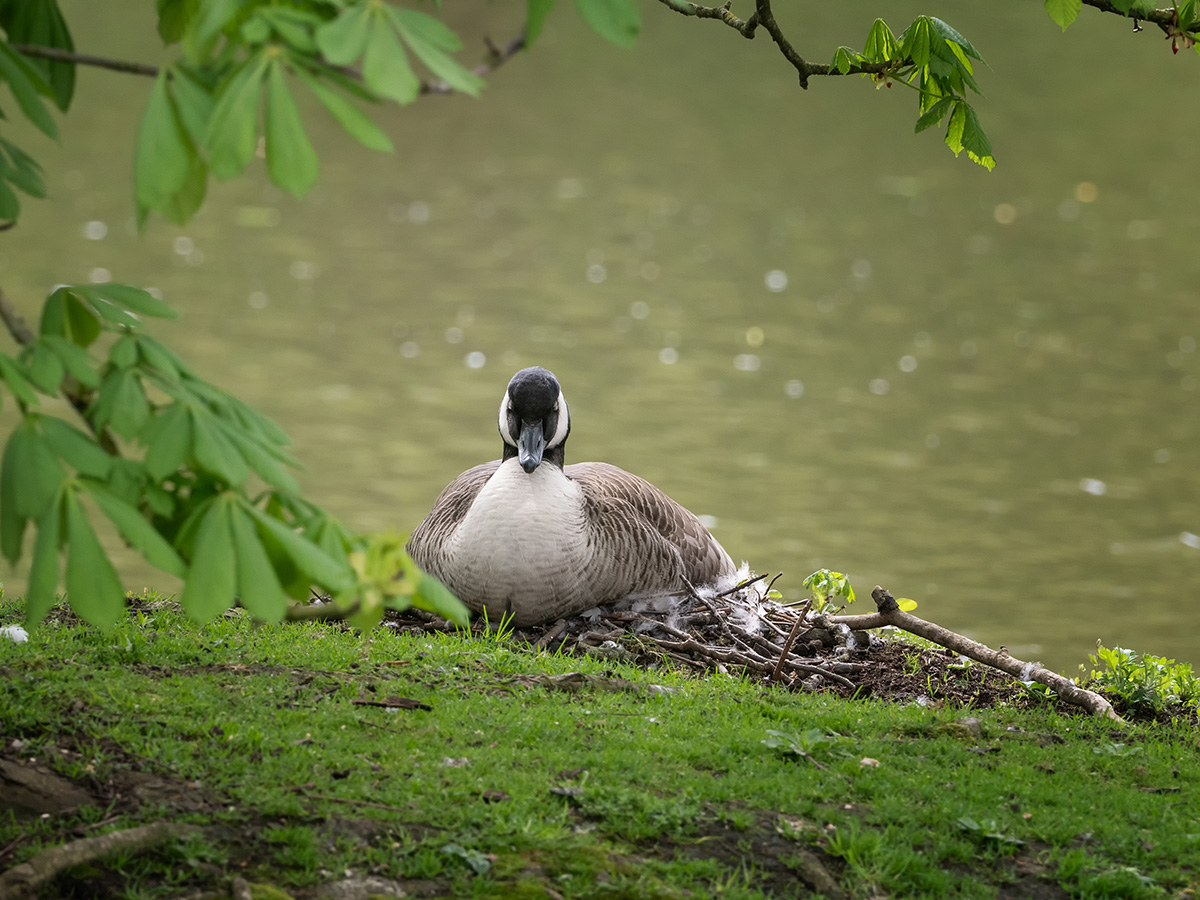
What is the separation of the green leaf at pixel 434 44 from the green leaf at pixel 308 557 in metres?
1.12

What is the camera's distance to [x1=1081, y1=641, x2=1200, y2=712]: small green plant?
7094 millimetres

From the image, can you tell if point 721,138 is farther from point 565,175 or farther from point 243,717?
point 243,717

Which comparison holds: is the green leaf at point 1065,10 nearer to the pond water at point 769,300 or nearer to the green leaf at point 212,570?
the green leaf at point 212,570

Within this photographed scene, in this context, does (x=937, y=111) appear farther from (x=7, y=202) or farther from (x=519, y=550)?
(x=7, y=202)

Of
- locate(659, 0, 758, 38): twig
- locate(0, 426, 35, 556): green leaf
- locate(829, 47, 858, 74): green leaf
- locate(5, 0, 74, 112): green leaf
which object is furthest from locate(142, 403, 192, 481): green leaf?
locate(829, 47, 858, 74): green leaf

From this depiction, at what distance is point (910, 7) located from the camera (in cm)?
3778

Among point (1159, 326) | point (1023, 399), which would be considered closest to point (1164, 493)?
point (1023, 399)

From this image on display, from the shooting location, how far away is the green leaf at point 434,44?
9.12ft

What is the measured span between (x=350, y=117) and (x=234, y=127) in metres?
0.25

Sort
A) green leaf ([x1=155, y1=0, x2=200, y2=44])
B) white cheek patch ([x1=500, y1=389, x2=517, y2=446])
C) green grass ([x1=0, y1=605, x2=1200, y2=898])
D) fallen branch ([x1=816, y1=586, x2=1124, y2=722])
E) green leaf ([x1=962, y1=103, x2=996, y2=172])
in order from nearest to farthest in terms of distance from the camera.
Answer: green leaf ([x1=155, y1=0, x2=200, y2=44]) < green grass ([x1=0, y1=605, x2=1200, y2=898]) < green leaf ([x1=962, y1=103, x2=996, y2=172]) < fallen branch ([x1=816, y1=586, x2=1124, y2=722]) < white cheek patch ([x1=500, y1=389, x2=517, y2=446])

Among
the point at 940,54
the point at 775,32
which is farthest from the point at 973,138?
the point at 775,32

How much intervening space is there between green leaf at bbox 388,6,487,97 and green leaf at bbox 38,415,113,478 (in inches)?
48.7

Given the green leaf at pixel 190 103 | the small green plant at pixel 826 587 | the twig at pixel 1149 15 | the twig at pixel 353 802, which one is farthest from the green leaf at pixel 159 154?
the small green plant at pixel 826 587

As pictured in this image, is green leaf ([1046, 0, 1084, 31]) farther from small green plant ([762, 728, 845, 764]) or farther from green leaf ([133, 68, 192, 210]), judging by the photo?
green leaf ([133, 68, 192, 210])
